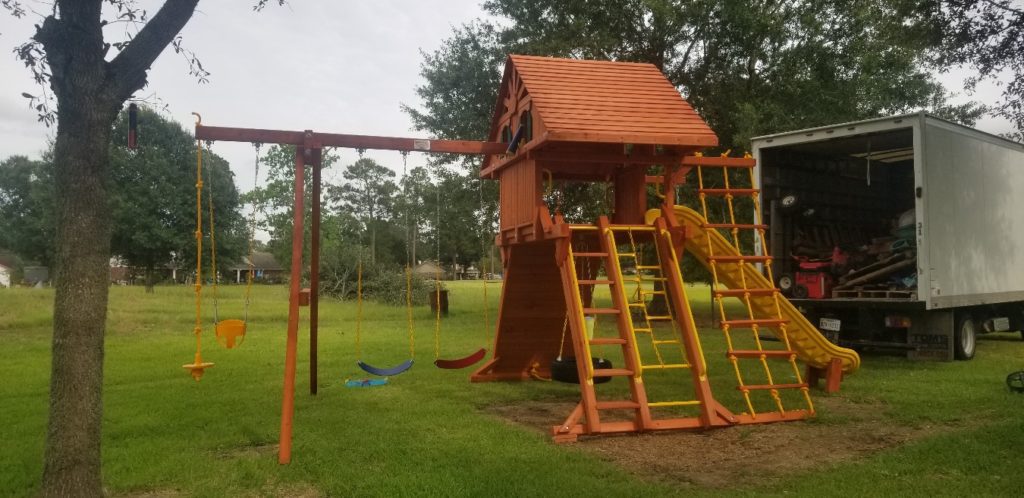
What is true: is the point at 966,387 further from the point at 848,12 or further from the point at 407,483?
the point at 848,12

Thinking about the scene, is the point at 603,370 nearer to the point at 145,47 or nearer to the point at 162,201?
the point at 145,47

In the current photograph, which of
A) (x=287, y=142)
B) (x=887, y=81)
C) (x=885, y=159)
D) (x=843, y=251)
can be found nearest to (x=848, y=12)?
(x=887, y=81)

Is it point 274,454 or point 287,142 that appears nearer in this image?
point 274,454

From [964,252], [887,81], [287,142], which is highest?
[887,81]

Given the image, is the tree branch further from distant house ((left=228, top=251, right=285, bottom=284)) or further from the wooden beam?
distant house ((left=228, top=251, right=285, bottom=284))

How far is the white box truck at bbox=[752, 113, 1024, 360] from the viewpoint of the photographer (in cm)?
1034

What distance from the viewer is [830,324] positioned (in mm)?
11398

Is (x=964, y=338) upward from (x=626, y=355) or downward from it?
downward

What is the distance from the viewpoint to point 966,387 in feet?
28.1

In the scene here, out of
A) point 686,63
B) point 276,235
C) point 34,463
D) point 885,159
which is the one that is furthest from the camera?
point 276,235

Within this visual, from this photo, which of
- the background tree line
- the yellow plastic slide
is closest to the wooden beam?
the yellow plastic slide

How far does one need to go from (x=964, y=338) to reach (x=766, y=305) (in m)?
5.43

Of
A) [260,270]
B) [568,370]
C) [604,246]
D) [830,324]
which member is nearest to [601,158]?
[604,246]

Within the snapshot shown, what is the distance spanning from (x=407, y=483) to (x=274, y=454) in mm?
1630
